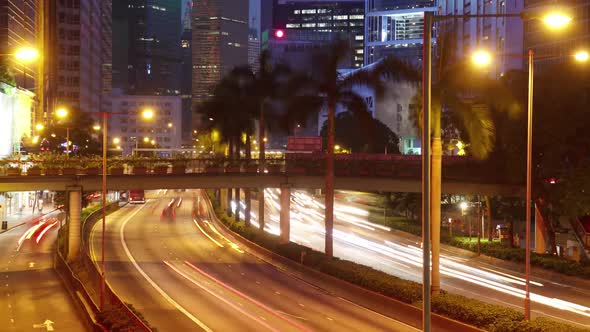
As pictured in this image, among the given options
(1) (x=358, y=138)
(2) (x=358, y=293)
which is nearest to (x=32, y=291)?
(2) (x=358, y=293)

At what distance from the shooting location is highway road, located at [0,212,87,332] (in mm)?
33875

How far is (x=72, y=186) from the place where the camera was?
51.3 meters

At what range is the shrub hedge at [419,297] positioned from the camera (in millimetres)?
23266

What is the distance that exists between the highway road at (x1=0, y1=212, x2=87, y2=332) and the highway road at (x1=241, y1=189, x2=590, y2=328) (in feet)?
63.9

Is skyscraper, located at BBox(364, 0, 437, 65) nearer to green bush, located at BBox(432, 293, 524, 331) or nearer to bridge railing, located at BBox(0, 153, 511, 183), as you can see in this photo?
bridge railing, located at BBox(0, 153, 511, 183)

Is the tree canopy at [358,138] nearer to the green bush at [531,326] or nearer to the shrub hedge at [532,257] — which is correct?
the shrub hedge at [532,257]

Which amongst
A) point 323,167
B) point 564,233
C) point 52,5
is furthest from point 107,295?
point 52,5

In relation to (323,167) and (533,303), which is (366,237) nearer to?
(323,167)

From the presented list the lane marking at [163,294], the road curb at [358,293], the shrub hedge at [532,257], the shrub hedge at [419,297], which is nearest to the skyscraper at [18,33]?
the lane marking at [163,294]

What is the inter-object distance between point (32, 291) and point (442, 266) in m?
25.7

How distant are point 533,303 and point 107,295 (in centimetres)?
2023

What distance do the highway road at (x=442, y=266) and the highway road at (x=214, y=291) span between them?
7.65m

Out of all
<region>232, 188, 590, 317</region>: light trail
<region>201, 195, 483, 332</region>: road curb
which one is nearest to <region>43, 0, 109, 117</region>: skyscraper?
<region>232, 188, 590, 317</region>: light trail

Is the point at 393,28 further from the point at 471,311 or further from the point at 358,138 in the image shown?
the point at 471,311
